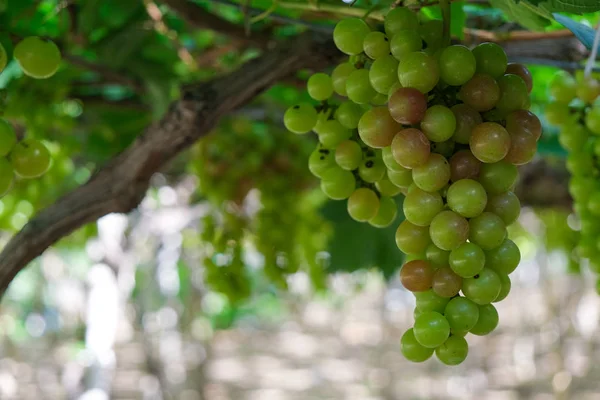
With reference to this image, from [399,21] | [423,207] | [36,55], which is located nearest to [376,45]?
[399,21]

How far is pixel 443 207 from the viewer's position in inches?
16.2

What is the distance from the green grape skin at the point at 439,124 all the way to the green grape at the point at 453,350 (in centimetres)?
13

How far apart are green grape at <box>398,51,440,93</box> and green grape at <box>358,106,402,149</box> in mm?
25

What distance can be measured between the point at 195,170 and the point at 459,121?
2.91ft

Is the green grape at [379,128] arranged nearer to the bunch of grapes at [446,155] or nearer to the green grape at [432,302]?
the bunch of grapes at [446,155]

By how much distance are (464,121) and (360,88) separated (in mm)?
83

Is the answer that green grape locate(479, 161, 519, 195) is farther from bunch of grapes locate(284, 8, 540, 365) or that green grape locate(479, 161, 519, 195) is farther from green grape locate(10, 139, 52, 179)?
green grape locate(10, 139, 52, 179)

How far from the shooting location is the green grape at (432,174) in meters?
0.40

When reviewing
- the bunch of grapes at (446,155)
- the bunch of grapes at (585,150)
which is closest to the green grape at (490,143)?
the bunch of grapes at (446,155)

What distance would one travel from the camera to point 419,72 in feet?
1.32

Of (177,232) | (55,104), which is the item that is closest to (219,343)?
(177,232)

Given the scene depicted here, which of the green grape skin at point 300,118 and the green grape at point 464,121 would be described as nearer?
the green grape at point 464,121

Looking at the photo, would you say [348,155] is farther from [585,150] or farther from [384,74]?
[585,150]

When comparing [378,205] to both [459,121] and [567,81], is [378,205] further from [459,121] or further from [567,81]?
[567,81]
